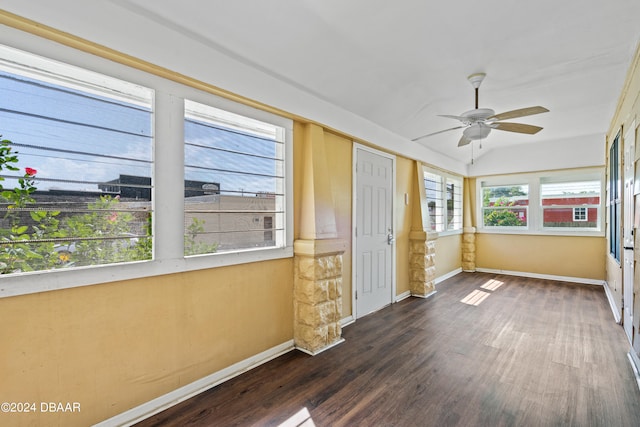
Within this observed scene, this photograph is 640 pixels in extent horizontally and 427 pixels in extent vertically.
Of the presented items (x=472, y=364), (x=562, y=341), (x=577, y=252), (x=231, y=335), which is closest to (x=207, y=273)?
(x=231, y=335)

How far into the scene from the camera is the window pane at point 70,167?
1.57 metres

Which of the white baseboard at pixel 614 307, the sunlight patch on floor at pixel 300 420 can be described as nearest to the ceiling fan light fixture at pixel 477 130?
the white baseboard at pixel 614 307

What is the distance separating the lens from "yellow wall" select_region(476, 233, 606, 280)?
220 inches

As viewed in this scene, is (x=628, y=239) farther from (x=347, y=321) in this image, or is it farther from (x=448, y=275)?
(x=448, y=275)

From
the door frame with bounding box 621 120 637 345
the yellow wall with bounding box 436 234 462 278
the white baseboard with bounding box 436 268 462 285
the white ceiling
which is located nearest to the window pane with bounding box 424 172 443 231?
the yellow wall with bounding box 436 234 462 278

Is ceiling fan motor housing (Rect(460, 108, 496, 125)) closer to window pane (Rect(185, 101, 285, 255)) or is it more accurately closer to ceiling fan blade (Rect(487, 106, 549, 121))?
ceiling fan blade (Rect(487, 106, 549, 121))

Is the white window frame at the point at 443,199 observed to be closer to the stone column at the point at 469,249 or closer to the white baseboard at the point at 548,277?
the stone column at the point at 469,249

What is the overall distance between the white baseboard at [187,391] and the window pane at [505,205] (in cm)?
582

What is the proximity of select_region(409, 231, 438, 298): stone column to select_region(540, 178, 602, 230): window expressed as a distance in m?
2.96

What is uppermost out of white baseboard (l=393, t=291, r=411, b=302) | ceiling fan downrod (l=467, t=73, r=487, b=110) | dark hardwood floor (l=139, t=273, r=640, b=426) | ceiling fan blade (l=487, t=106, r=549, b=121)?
ceiling fan downrod (l=467, t=73, r=487, b=110)

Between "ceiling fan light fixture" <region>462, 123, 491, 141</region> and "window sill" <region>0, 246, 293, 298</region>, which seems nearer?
"window sill" <region>0, 246, 293, 298</region>

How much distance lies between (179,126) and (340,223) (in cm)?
202

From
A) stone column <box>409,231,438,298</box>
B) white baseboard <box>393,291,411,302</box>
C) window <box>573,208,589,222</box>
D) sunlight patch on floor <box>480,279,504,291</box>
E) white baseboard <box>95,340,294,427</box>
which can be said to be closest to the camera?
white baseboard <box>95,340,294,427</box>

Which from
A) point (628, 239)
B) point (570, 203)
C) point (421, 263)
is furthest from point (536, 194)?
point (628, 239)
